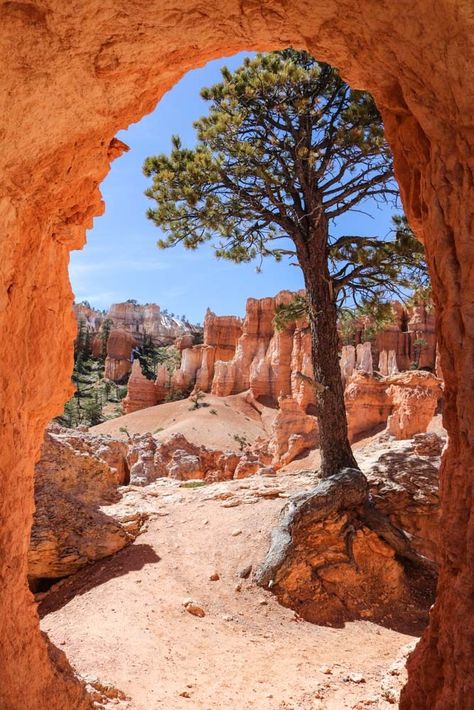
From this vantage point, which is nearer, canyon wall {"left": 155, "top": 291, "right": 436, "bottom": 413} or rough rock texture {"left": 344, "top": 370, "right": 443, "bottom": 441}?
rough rock texture {"left": 344, "top": 370, "right": 443, "bottom": 441}

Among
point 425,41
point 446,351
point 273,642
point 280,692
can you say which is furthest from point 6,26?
point 273,642

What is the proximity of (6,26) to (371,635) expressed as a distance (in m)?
6.25

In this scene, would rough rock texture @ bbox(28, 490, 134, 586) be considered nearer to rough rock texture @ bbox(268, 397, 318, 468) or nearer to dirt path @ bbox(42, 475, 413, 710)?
dirt path @ bbox(42, 475, 413, 710)

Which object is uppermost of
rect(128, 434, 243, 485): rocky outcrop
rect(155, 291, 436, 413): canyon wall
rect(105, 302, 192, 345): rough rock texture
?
rect(105, 302, 192, 345): rough rock texture

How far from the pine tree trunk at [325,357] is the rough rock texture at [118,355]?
47640 mm

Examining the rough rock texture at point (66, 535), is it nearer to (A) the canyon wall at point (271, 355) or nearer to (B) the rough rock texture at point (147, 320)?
(A) the canyon wall at point (271, 355)

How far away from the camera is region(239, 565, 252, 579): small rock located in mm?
6496

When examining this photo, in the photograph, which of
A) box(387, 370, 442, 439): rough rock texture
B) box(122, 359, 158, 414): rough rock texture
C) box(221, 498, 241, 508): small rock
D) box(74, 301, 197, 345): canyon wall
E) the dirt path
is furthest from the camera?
box(74, 301, 197, 345): canyon wall

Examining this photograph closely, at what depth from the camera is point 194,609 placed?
5.63 metres

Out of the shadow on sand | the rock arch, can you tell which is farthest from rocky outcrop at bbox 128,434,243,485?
the rock arch

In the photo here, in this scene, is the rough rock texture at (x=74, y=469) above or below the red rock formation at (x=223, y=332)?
below

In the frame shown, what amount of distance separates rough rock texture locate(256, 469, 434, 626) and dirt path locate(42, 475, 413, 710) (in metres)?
0.26

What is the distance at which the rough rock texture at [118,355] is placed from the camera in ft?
179

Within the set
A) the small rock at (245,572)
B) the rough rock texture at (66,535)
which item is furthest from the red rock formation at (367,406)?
the rough rock texture at (66,535)
